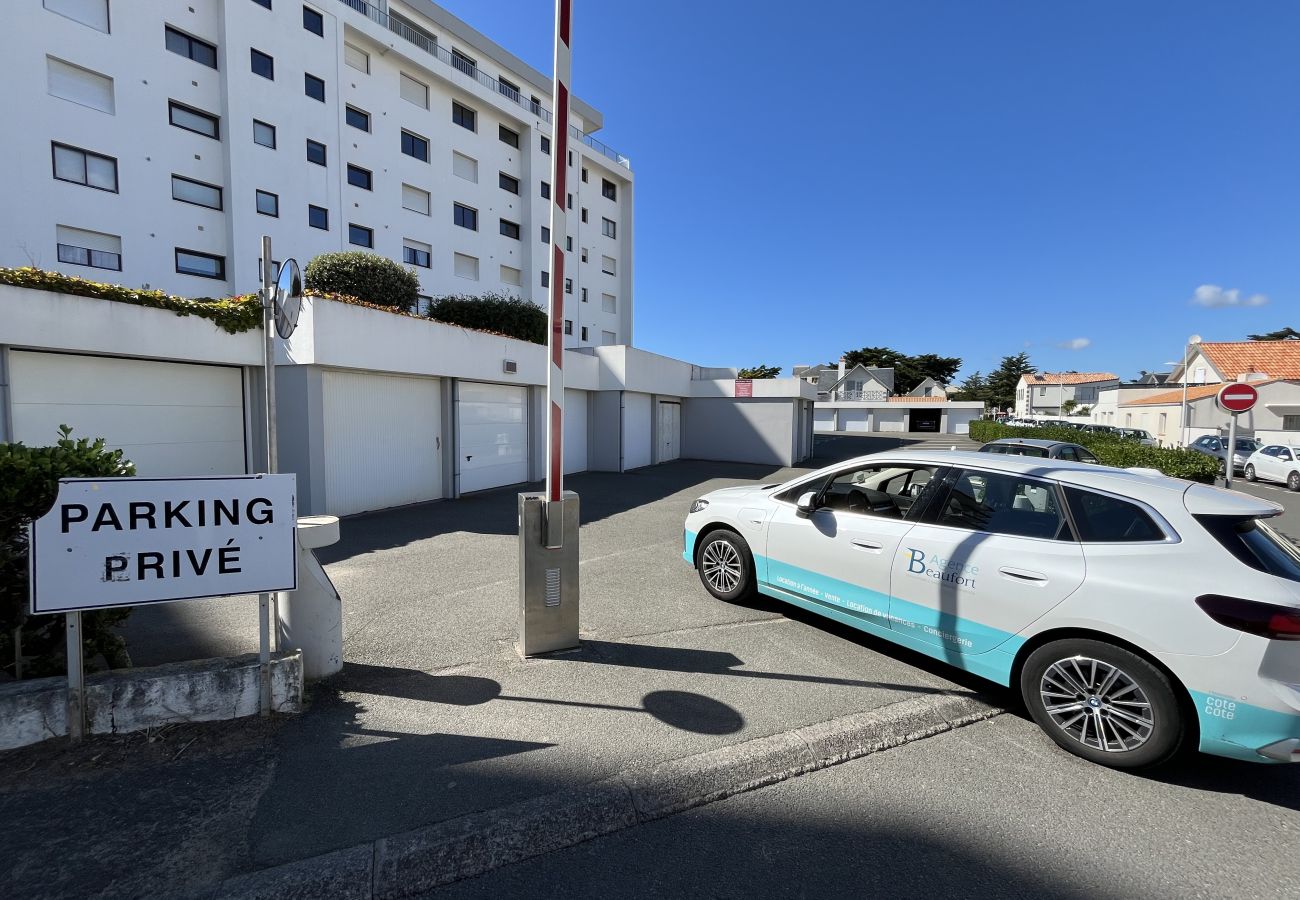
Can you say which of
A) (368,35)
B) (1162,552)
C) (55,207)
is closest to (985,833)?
(1162,552)

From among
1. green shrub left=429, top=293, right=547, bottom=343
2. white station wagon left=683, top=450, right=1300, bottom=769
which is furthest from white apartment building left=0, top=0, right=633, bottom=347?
white station wagon left=683, top=450, right=1300, bottom=769

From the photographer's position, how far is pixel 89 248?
1442cm

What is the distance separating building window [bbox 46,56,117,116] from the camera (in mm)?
13875

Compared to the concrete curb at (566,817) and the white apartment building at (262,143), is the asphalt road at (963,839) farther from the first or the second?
the white apartment building at (262,143)

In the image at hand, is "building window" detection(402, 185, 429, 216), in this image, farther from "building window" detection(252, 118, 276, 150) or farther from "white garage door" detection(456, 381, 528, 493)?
Answer: "white garage door" detection(456, 381, 528, 493)

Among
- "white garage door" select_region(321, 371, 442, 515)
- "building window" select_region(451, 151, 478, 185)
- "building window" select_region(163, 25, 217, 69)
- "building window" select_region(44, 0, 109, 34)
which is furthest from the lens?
"building window" select_region(451, 151, 478, 185)

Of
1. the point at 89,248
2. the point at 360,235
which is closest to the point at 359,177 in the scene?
the point at 360,235

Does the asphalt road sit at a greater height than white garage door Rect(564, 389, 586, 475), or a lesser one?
lesser

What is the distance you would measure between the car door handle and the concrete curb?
3.05 ft

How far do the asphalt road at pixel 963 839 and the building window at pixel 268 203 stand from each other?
20921 mm

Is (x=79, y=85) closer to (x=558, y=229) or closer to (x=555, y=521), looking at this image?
(x=558, y=229)

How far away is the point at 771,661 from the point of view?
13.5 feet

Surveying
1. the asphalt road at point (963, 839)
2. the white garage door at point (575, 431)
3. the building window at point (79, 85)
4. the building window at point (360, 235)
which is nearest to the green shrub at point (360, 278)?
the white garage door at point (575, 431)

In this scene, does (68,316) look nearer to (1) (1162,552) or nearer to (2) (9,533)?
(2) (9,533)
